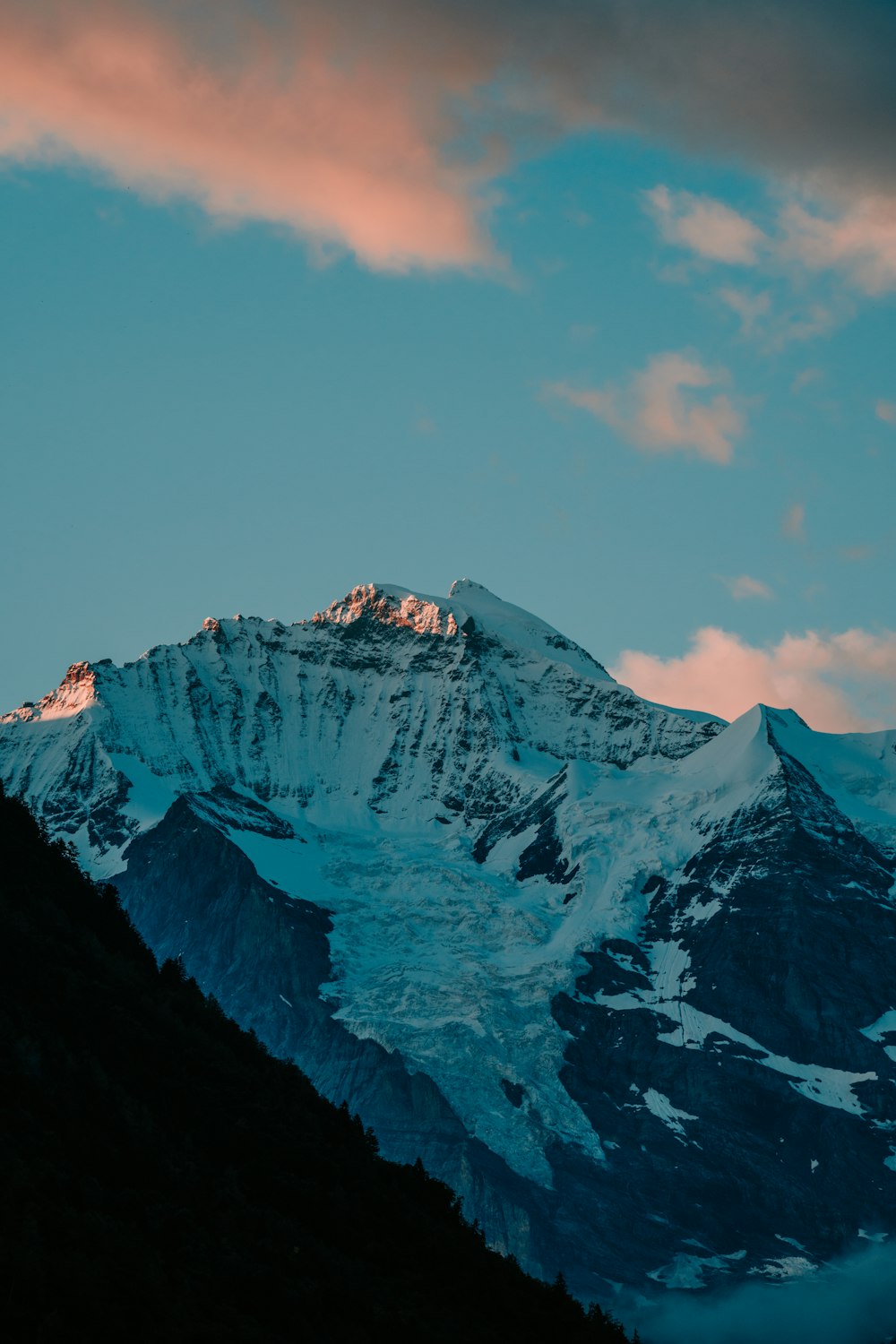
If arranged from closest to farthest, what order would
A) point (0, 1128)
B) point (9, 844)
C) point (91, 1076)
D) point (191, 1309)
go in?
point (191, 1309) < point (0, 1128) < point (91, 1076) < point (9, 844)

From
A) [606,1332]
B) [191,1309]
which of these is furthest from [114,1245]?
[606,1332]

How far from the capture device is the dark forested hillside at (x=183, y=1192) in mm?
126688

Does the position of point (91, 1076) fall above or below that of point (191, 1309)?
above

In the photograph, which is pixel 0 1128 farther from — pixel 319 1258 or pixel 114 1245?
pixel 319 1258

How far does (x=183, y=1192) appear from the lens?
143 m

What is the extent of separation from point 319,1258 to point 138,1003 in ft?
113

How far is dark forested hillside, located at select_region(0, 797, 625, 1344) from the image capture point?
126688 mm

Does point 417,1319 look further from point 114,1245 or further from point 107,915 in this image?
point 107,915

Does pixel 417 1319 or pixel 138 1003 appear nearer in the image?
pixel 417 1319

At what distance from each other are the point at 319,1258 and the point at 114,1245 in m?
17.4

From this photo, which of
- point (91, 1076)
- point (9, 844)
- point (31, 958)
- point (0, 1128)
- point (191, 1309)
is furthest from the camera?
point (9, 844)

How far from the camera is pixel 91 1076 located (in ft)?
497

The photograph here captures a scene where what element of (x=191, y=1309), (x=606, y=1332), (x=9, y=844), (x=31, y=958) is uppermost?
(x=9, y=844)

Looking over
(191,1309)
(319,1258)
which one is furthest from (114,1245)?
(319,1258)
